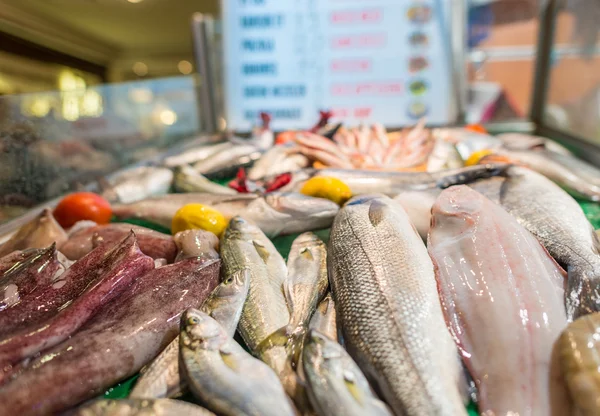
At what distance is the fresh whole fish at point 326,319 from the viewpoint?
133cm

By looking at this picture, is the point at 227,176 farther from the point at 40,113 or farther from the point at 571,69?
the point at 571,69

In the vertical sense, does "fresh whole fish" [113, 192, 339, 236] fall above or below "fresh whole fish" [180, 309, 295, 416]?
above

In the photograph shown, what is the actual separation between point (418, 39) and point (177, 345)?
14.5 ft

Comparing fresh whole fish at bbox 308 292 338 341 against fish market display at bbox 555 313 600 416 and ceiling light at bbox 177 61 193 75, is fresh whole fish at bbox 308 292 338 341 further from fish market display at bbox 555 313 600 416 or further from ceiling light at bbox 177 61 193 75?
ceiling light at bbox 177 61 193 75

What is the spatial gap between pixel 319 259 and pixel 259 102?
3.43 metres

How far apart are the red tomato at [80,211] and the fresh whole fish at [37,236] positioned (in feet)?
0.86

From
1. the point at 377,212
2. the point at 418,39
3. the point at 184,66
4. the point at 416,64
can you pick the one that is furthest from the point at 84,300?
the point at 184,66

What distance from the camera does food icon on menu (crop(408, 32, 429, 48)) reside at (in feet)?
15.0

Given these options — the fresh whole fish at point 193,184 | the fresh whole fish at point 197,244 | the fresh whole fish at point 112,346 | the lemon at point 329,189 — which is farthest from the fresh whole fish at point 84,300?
the fresh whole fish at point 193,184

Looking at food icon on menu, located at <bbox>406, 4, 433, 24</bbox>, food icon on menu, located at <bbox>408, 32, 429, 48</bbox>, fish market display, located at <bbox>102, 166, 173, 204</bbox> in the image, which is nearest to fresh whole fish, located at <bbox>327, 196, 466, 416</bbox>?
fish market display, located at <bbox>102, 166, 173, 204</bbox>

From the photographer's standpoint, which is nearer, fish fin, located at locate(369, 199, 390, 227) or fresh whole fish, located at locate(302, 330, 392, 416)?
fresh whole fish, located at locate(302, 330, 392, 416)

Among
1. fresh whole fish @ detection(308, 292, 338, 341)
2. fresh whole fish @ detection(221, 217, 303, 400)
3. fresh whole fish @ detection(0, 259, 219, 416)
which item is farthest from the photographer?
fresh whole fish @ detection(308, 292, 338, 341)

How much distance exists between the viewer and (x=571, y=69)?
393cm

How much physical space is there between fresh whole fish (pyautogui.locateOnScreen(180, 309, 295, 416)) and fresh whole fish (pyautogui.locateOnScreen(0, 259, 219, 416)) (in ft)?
0.65
